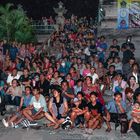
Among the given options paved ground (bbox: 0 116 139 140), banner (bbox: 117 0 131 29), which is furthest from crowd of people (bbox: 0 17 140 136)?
banner (bbox: 117 0 131 29)

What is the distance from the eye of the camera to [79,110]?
504 inches

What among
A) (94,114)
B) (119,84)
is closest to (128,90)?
(119,84)

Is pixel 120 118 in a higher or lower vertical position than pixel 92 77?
lower

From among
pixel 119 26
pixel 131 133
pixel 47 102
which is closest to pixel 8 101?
pixel 47 102

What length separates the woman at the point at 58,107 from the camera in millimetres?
13016

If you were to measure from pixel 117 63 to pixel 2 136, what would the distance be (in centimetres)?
543

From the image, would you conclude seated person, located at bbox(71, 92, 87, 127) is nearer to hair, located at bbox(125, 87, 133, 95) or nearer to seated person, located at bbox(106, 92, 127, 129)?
seated person, located at bbox(106, 92, 127, 129)

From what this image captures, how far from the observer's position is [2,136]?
12633mm

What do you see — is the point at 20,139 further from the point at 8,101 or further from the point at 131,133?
the point at 131,133

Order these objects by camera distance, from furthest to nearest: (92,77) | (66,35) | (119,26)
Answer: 1. (119,26)
2. (66,35)
3. (92,77)

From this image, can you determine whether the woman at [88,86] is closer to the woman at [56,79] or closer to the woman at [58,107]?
the woman at [58,107]

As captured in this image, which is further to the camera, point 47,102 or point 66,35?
point 66,35

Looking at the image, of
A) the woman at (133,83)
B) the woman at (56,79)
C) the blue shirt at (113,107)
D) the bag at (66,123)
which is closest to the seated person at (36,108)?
the bag at (66,123)

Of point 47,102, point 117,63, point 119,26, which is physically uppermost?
point 119,26
